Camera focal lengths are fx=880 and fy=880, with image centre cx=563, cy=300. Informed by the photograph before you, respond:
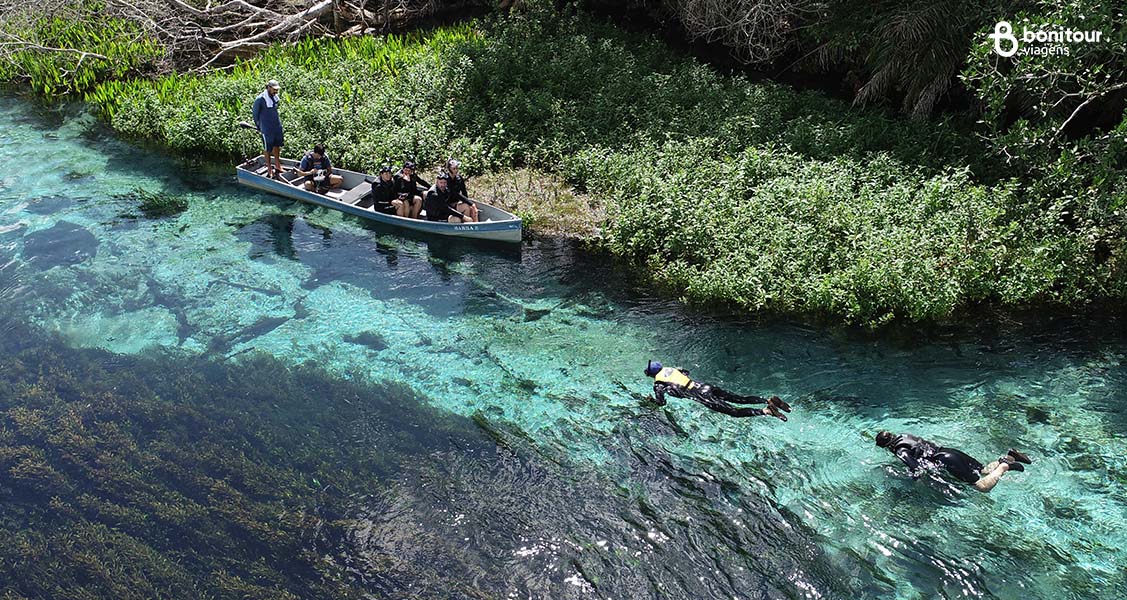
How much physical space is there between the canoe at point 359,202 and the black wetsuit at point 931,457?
316 inches

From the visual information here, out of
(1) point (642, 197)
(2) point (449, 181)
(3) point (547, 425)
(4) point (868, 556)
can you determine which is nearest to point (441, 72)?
(2) point (449, 181)

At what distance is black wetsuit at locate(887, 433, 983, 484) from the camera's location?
32.7 ft

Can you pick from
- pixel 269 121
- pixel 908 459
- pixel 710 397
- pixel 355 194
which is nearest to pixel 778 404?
pixel 710 397

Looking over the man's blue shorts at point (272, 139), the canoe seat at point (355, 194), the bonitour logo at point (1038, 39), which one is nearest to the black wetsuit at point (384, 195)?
the canoe seat at point (355, 194)

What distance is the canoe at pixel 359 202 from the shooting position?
16.2 m

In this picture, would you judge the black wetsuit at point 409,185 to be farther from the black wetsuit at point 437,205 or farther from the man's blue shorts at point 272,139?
the man's blue shorts at point 272,139

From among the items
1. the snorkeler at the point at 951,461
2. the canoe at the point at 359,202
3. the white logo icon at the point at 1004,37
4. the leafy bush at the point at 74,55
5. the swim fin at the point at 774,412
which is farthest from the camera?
the leafy bush at the point at 74,55

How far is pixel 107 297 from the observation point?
591 inches

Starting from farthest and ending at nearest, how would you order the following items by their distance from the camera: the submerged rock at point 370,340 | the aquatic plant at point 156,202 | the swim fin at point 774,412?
the aquatic plant at point 156,202
the submerged rock at point 370,340
the swim fin at point 774,412

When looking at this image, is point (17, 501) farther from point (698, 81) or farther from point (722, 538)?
point (698, 81)

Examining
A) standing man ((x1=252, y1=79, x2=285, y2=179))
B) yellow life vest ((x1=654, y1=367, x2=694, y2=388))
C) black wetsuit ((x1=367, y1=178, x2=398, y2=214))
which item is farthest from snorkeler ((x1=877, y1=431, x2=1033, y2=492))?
standing man ((x1=252, y1=79, x2=285, y2=179))

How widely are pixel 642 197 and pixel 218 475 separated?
868 centimetres

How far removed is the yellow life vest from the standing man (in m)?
10.5

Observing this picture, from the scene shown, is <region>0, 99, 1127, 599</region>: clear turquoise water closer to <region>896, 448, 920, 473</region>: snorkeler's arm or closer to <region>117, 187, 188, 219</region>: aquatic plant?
<region>896, 448, 920, 473</region>: snorkeler's arm
